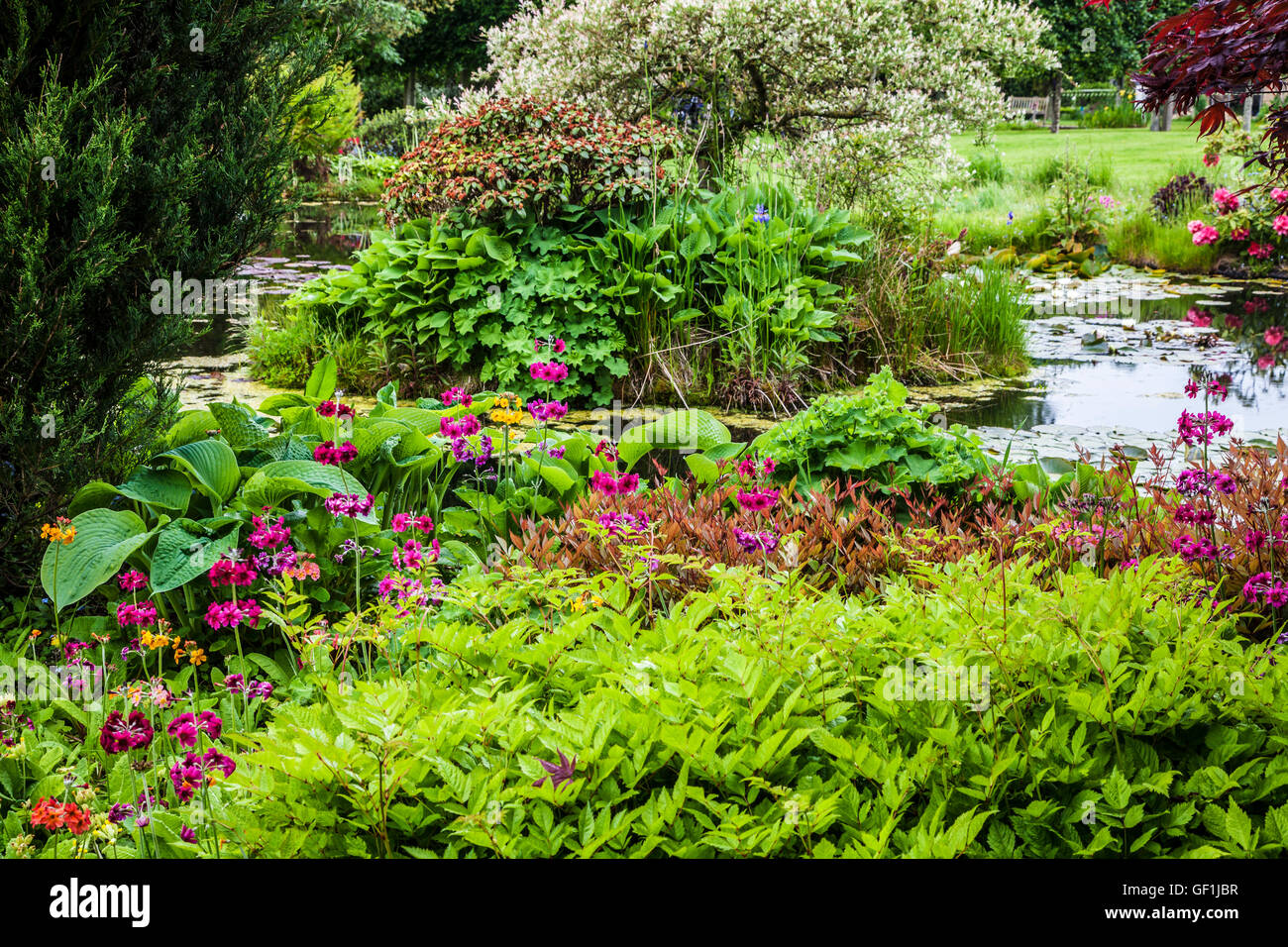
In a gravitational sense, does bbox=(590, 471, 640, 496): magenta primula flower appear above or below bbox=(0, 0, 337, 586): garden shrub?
below

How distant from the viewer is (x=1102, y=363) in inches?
293

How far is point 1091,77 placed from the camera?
39031mm

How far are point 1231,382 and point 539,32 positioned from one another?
6.01 meters

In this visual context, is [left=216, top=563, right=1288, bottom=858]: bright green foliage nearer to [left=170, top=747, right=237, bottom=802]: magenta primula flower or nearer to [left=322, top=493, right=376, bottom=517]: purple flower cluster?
[left=170, top=747, right=237, bottom=802]: magenta primula flower

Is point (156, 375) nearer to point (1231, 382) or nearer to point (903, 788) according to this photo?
point (903, 788)

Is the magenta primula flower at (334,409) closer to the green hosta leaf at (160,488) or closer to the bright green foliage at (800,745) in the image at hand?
the green hosta leaf at (160,488)

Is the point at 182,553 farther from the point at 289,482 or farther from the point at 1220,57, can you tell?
the point at 1220,57

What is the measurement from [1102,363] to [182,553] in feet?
21.4

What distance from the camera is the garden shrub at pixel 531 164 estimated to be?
6152 millimetres

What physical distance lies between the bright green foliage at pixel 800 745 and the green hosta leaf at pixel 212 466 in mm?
1421

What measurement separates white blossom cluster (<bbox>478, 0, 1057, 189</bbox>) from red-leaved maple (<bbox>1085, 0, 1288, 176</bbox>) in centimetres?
522

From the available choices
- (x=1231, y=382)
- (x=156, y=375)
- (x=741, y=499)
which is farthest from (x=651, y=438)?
(x=1231, y=382)

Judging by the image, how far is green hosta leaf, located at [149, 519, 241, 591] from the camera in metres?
2.91

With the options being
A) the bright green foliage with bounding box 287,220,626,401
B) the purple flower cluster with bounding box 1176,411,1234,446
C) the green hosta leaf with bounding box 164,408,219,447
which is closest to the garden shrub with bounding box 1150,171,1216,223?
the bright green foliage with bounding box 287,220,626,401
